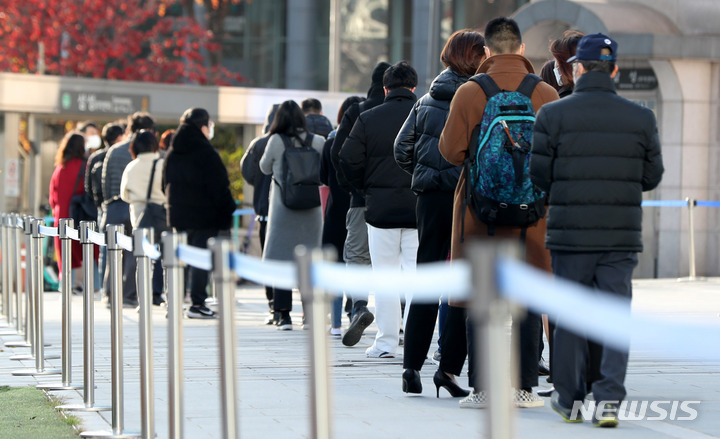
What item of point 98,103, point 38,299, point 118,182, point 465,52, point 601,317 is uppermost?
point 465,52

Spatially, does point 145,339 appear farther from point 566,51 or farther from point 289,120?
point 289,120

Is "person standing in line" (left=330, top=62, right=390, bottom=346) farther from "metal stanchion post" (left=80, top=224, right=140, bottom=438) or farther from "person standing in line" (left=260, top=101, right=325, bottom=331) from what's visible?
"metal stanchion post" (left=80, top=224, right=140, bottom=438)

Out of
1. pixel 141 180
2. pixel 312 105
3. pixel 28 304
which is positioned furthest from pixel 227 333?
pixel 141 180

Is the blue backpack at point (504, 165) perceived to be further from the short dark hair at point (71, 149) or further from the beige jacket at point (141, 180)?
the short dark hair at point (71, 149)

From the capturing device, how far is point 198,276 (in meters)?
12.4

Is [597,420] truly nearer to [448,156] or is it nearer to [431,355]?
[448,156]

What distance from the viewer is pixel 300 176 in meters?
10.8

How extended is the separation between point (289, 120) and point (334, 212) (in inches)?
33.6

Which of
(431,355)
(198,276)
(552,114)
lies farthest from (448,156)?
(198,276)

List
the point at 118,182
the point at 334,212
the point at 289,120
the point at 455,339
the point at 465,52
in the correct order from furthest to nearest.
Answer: the point at 118,182
the point at 289,120
the point at 334,212
the point at 465,52
the point at 455,339

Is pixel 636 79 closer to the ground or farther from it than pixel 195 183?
farther from it

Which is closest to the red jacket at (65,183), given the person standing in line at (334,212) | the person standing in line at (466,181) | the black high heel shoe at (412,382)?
the person standing in line at (334,212)

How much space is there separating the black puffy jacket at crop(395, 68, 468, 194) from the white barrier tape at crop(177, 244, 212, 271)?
2.22 meters

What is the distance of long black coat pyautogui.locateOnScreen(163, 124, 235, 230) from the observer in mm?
12172
